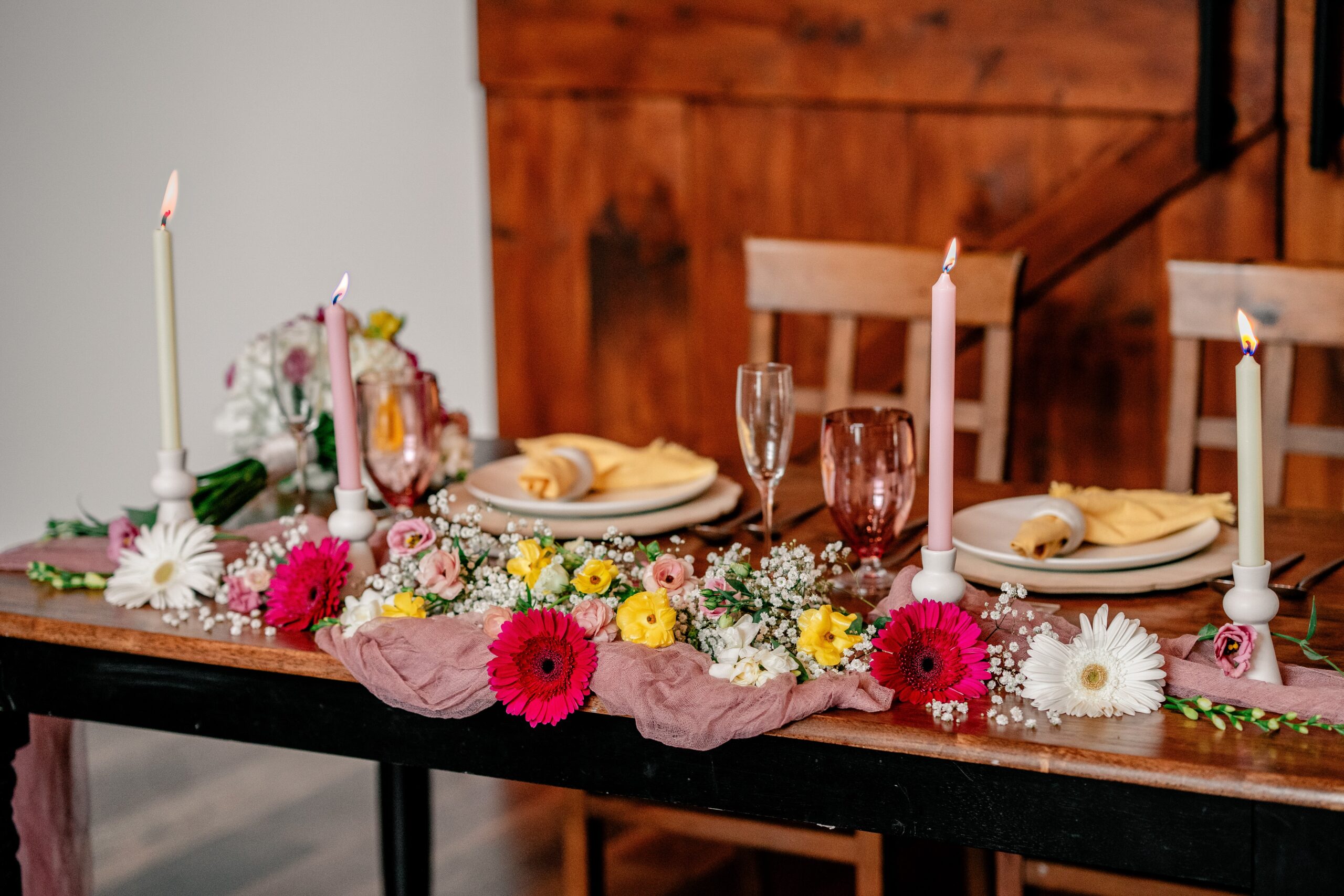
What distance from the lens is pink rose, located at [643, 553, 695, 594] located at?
101 centimetres

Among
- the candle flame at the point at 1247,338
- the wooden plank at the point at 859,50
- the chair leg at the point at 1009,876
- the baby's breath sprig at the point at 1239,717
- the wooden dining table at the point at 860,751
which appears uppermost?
the wooden plank at the point at 859,50

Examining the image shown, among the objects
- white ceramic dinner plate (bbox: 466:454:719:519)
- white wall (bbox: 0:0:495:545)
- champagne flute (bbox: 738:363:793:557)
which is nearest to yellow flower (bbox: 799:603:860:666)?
champagne flute (bbox: 738:363:793:557)

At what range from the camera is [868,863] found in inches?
60.7

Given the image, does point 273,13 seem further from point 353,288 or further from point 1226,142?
point 1226,142

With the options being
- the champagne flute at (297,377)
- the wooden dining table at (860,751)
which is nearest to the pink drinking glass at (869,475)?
the wooden dining table at (860,751)

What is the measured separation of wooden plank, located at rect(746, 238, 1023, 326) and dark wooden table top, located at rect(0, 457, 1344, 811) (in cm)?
64

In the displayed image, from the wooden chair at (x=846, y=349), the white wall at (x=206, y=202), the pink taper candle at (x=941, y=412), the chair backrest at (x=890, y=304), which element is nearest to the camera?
the pink taper candle at (x=941, y=412)

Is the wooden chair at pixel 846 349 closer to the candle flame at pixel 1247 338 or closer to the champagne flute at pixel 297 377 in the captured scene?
the champagne flute at pixel 297 377

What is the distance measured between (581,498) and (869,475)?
1.41ft

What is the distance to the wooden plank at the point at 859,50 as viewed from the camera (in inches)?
94.4

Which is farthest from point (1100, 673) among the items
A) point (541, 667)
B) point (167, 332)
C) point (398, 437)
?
point (167, 332)

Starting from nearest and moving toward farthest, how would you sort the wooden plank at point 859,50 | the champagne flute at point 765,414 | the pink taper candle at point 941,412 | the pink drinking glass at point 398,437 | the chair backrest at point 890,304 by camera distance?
1. the pink taper candle at point 941,412
2. the champagne flute at point 765,414
3. the pink drinking glass at point 398,437
4. the chair backrest at point 890,304
5. the wooden plank at point 859,50

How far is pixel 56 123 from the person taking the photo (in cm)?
295

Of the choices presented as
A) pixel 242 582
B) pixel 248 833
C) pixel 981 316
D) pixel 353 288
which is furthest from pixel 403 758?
pixel 353 288
